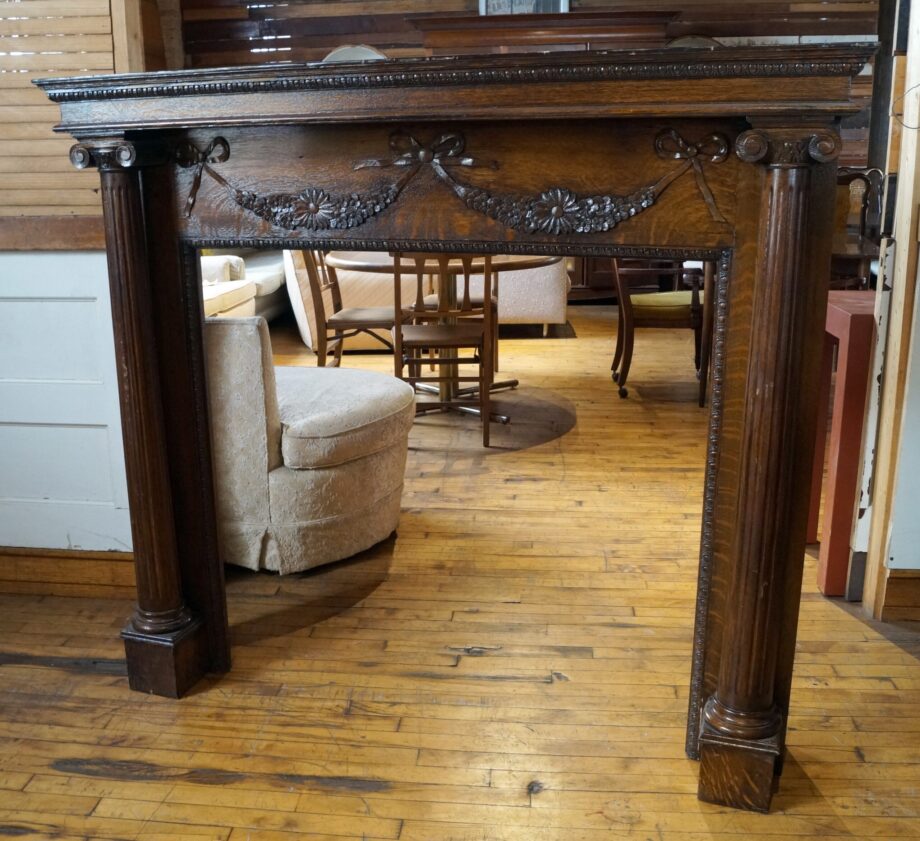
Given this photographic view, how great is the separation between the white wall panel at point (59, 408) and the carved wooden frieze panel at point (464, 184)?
665 millimetres

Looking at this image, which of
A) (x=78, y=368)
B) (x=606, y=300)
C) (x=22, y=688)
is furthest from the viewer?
(x=606, y=300)

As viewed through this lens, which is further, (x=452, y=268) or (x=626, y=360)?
(x=626, y=360)

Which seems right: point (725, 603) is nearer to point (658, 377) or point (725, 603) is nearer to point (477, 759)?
point (477, 759)

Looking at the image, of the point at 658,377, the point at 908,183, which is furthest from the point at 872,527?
the point at 658,377

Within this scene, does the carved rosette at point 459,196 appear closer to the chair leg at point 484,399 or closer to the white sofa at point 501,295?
the chair leg at point 484,399

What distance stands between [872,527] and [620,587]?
71 cm

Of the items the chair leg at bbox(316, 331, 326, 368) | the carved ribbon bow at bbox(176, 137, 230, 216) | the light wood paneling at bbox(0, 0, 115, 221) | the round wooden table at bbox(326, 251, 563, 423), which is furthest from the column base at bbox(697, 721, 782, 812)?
the chair leg at bbox(316, 331, 326, 368)

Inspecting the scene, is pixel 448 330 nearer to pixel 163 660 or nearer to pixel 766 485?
pixel 163 660

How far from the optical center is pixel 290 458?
8.91 ft

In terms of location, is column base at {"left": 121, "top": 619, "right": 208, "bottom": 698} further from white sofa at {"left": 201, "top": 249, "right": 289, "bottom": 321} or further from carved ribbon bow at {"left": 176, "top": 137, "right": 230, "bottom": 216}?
white sofa at {"left": 201, "top": 249, "right": 289, "bottom": 321}

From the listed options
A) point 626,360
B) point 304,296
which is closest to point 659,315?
point 626,360

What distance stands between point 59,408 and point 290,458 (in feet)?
2.09

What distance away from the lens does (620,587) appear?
9.18 feet

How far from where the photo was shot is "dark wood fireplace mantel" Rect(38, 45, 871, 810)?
Answer: 1.63 m
